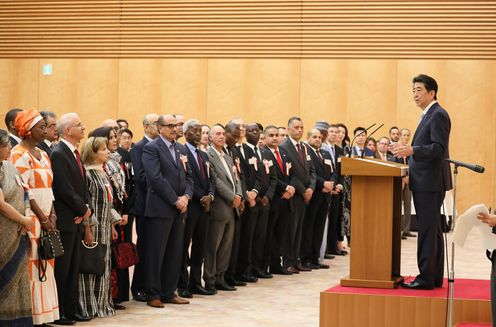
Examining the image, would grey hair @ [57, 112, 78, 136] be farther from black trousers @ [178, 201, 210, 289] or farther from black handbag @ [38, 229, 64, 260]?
black trousers @ [178, 201, 210, 289]

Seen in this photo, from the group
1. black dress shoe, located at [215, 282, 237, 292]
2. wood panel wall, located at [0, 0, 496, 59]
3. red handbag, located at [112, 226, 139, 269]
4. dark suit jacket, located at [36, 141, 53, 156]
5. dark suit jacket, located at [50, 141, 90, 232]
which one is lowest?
black dress shoe, located at [215, 282, 237, 292]

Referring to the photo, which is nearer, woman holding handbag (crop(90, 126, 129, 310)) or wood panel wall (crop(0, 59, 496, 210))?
woman holding handbag (crop(90, 126, 129, 310))

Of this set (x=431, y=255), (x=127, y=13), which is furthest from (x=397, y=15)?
(x=431, y=255)

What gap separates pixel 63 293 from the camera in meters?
6.18

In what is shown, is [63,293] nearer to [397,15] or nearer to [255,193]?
[255,193]

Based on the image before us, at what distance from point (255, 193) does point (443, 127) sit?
309 centimetres

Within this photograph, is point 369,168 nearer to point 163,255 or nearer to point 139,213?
point 163,255

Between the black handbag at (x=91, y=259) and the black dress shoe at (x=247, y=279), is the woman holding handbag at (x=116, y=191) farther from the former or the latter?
the black dress shoe at (x=247, y=279)

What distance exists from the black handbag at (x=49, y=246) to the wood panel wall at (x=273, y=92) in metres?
9.47

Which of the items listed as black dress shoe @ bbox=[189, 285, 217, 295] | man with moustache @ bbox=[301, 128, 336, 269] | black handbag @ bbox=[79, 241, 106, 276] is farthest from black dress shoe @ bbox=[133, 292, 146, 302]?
man with moustache @ bbox=[301, 128, 336, 269]

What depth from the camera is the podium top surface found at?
5688mm

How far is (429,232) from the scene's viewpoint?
576 centimetres

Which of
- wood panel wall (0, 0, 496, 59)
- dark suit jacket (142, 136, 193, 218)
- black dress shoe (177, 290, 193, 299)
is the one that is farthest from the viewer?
wood panel wall (0, 0, 496, 59)

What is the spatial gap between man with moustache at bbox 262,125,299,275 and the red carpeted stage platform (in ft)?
11.1
